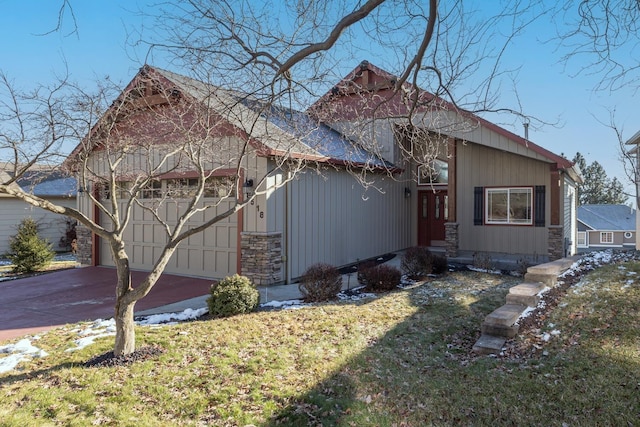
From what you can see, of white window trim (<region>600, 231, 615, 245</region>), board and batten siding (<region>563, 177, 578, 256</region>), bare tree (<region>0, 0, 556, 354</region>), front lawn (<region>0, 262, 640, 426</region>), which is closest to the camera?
front lawn (<region>0, 262, 640, 426</region>)

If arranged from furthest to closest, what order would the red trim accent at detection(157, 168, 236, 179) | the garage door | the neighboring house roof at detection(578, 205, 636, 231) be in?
1. the neighboring house roof at detection(578, 205, 636, 231)
2. the garage door
3. the red trim accent at detection(157, 168, 236, 179)

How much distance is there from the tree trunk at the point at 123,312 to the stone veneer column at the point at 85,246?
875 centimetres

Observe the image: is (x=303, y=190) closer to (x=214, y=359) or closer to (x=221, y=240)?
(x=221, y=240)

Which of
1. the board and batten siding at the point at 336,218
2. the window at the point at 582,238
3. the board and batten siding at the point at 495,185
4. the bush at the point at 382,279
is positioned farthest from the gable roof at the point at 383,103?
the window at the point at 582,238

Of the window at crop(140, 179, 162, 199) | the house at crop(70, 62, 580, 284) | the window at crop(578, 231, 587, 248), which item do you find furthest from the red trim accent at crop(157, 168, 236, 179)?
the window at crop(578, 231, 587, 248)

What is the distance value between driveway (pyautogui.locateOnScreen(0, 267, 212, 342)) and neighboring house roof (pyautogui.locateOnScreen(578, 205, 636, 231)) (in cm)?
4298

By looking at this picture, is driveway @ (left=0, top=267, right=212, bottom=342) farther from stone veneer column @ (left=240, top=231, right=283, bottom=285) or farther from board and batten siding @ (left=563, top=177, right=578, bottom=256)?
board and batten siding @ (left=563, top=177, right=578, bottom=256)

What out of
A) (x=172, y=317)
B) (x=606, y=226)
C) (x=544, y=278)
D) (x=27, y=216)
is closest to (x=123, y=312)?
(x=172, y=317)

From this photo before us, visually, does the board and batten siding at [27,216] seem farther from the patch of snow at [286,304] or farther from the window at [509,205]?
the window at [509,205]

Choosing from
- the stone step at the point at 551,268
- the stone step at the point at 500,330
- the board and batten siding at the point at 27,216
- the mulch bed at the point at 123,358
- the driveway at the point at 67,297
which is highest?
the board and batten siding at the point at 27,216

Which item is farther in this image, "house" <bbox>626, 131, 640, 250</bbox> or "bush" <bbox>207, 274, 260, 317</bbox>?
"house" <bbox>626, 131, 640, 250</bbox>

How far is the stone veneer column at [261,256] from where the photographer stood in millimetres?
8789

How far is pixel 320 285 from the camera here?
768cm

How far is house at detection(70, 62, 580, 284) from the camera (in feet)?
24.9
